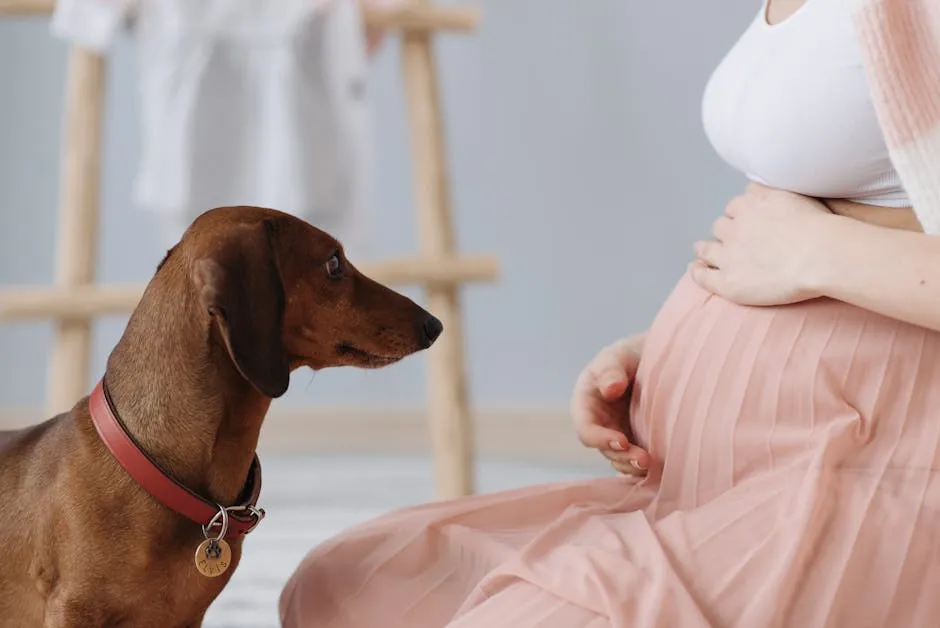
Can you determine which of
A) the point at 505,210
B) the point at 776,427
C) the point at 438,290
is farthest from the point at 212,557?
the point at 505,210

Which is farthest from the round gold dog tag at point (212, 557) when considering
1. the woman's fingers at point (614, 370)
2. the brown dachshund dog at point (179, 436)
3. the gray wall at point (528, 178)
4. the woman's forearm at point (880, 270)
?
the gray wall at point (528, 178)

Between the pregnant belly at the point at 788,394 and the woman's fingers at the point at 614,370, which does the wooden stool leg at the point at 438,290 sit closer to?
the woman's fingers at the point at 614,370

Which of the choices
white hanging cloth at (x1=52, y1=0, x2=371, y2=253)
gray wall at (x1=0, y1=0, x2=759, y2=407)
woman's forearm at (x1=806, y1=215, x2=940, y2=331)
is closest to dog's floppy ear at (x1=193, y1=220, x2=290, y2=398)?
woman's forearm at (x1=806, y1=215, x2=940, y2=331)

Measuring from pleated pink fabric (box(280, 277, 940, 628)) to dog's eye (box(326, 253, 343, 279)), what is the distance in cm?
22

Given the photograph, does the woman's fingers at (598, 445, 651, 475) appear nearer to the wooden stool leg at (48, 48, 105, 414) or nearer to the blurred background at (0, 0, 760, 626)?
the wooden stool leg at (48, 48, 105, 414)

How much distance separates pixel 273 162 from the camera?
5.56 ft

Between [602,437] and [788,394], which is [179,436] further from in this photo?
[788,394]

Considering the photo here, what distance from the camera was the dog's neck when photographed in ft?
2.69

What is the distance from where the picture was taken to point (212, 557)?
0.81 m

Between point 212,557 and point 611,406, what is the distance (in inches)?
14.6

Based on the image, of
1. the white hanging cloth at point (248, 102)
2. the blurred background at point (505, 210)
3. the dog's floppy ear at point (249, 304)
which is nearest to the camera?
the dog's floppy ear at point (249, 304)

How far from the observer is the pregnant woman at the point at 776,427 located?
2.18ft

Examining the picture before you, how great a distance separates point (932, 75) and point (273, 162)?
118 cm

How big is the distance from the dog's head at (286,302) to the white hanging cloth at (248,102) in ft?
2.71
